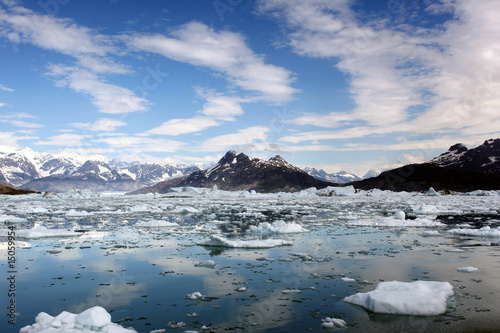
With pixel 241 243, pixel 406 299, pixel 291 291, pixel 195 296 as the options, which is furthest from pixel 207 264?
pixel 406 299

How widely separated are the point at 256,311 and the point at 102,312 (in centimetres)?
323

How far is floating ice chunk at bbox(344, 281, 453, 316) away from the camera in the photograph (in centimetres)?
775

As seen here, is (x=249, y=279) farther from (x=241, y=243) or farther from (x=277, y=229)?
(x=277, y=229)

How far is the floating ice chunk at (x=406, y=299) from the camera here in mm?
7750

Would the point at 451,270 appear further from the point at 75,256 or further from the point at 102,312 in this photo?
the point at 75,256

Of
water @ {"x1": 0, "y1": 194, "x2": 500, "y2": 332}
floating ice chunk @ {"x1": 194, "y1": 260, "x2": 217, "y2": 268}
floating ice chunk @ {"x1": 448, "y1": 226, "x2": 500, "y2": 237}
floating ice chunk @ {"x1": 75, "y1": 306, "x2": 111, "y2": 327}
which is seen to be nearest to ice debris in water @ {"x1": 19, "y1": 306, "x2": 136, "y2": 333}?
floating ice chunk @ {"x1": 75, "y1": 306, "x2": 111, "y2": 327}

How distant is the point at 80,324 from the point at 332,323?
4.87 metres

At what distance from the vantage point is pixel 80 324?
6.57m

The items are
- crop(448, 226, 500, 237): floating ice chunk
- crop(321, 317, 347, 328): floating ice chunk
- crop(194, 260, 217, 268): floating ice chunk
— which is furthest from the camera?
crop(448, 226, 500, 237): floating ice chunk

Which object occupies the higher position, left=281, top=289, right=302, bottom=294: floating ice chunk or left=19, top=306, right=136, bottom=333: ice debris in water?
left=19, top=306, right=136, bottom=333: ice debris in water

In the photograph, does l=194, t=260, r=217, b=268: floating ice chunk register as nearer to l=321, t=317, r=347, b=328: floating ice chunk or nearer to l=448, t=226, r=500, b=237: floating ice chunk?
l=321, t=317, r=347, b=328: floating ice chunk

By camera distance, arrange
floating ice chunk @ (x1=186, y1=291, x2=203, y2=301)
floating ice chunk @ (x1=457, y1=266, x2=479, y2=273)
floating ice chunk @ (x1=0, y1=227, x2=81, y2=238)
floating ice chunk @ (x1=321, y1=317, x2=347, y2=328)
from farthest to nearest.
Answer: floating ice chunk @ (x1=0, y1=227, x2=81, y2=238) < floating ice chunk @ (x1=457, y1=266, x2=479, y2=273) < floating ice chunk @ (x1=186, y1=291, x2=203, y2=301) < floating ice chunk @ (x1=321, y1=317, x2=347, y2=328)

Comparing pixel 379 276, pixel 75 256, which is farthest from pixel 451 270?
pixel 75 256

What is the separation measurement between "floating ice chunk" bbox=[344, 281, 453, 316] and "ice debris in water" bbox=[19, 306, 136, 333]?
5235mm
